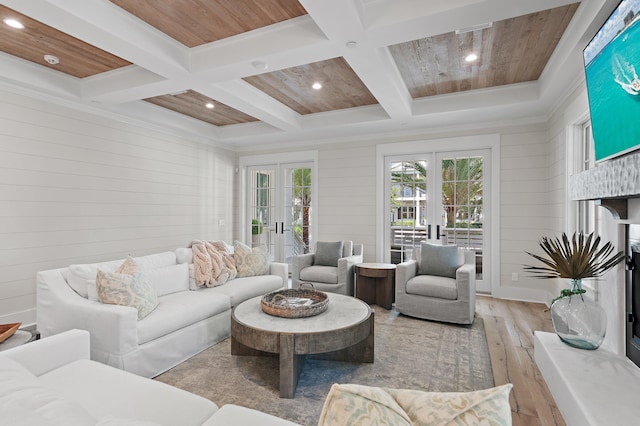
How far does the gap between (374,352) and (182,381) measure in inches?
60.8

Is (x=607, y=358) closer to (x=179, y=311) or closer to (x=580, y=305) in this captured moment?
(x=580, y=305)

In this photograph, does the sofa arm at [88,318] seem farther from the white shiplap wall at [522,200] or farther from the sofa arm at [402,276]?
the white shiplap wall at [522,200]

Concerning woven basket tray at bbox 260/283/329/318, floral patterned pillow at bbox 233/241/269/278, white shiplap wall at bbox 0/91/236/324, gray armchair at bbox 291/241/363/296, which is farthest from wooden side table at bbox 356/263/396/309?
white shiplap wall at bbox 0/91/236/324

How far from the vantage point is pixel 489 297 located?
475cm

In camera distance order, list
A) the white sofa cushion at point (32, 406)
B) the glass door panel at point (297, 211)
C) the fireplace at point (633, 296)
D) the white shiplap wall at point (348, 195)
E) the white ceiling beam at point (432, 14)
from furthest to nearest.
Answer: the glass door panel at point (297, 211), the white shiplap wall at point (348, 195), the white ceiling beam at point (432, 14), the fireplace at point (633, 296), the white sofa cushion at point (32, 406)

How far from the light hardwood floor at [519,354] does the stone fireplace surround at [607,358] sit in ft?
0.39

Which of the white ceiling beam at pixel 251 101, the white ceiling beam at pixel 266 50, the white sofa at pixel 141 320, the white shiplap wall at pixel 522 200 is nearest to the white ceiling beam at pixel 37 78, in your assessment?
the white ceiling beam at pixel 251 101

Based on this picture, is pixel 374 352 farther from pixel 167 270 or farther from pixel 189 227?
pixel 189 227

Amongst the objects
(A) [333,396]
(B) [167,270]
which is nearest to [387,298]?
(B) [167,270]

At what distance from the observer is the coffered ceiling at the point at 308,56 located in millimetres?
2393

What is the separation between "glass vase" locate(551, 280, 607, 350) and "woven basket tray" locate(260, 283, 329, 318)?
1673 mm

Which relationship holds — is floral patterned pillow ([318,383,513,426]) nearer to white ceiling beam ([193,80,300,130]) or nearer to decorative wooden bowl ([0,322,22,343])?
decorative wooden bowl ([0,322,22,343])

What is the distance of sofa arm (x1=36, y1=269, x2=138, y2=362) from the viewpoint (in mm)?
2307

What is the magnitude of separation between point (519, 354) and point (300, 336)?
6.52 feet
